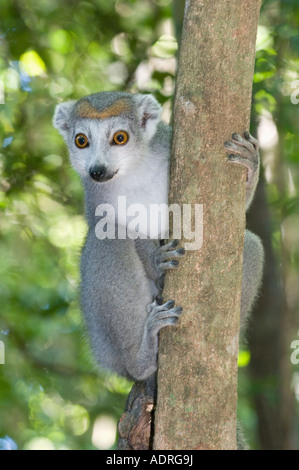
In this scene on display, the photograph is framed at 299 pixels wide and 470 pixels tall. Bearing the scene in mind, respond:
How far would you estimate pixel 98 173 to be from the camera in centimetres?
513

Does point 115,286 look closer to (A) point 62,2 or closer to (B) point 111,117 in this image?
(B) point 111,117

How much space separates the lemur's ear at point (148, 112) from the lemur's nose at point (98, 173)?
33.1 inches

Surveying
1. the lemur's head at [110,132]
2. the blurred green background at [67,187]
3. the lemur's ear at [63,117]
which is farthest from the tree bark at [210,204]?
the blurred green background at [67,187]

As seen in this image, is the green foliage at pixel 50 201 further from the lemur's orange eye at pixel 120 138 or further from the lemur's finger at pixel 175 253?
the lemur's finger at pixel 175 253

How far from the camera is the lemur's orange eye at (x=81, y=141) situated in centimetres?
550

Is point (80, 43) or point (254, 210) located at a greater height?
point (80, 43)

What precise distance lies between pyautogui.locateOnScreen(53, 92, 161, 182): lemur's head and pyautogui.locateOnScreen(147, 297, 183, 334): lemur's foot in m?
1.42

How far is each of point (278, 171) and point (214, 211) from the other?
16.7 feet

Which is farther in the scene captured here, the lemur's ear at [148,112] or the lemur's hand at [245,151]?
the lemur's ear at [148,112]

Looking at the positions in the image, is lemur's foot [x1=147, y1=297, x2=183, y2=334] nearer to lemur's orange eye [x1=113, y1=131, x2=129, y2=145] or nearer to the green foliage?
lemur's orange eye [x1=113, y1=131, x2=129, y2=145]

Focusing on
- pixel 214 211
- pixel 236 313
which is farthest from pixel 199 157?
pixel 236 313

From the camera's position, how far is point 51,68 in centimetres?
841

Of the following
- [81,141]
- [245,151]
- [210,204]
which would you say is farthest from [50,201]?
[210,204]

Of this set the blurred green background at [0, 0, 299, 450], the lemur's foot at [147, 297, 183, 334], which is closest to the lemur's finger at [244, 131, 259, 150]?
the lemur's foot at [147, 297, 183, 334]
